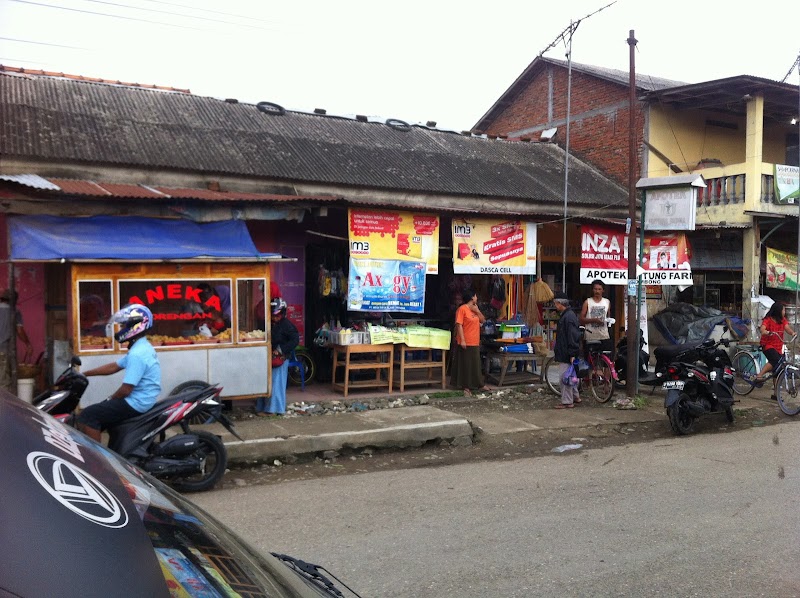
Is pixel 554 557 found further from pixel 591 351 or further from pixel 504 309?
pixel 504 309

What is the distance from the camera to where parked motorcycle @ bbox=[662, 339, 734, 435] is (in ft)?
30.2

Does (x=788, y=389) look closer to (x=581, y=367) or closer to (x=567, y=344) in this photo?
(x=581, y=367)

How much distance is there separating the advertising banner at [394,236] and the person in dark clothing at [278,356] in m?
1.50

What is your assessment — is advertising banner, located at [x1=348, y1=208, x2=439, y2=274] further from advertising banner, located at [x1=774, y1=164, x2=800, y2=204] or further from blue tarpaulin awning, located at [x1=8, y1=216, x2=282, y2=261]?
advertising banner, located at [x1=774, y1=164, x2=800, y2=204]

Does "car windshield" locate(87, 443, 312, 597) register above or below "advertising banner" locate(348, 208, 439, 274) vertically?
below

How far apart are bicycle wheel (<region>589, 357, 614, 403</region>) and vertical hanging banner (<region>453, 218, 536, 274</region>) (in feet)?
6.65

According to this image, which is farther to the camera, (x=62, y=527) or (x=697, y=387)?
(x=697, y=387)

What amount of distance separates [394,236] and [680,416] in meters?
4.88

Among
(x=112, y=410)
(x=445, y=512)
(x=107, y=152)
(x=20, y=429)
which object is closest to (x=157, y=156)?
(x=107, y=152)

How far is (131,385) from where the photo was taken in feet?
20.3

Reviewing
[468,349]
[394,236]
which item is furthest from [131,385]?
[468,349]

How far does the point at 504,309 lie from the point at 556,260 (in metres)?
2.76

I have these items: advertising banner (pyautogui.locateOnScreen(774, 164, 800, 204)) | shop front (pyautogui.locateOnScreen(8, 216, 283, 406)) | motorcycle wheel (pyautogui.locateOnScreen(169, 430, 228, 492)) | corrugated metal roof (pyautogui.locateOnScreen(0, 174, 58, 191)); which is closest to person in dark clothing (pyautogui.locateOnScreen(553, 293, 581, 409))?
shop front (pyautogui.locateOnScreen(8, 216, 283, 406))

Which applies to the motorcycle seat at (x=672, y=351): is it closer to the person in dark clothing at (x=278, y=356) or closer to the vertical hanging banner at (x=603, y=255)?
the vertical hanging banner at (x=603, y=255)
